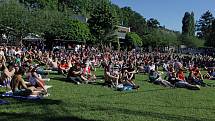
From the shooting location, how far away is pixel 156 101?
16203 millimetres

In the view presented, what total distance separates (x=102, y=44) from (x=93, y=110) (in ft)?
233

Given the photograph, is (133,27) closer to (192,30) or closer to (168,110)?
(192,30)

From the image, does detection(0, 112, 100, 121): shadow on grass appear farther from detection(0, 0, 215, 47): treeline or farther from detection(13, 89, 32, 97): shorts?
detection(0, 0, 215, 47): treeline

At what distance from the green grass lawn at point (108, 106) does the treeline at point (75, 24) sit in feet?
146

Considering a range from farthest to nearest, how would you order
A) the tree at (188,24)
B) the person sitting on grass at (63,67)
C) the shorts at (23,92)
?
the tree at (188,24)
the person sitting on grass at (63,67)
the shorts at (23,92)

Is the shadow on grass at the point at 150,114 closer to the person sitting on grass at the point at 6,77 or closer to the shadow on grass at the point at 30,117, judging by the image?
Result: the shadow on grass at the point at 30,117

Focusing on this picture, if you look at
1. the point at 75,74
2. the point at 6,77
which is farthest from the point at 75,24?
the point at 6,77

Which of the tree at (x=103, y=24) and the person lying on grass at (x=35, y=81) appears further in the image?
the tree at (x=103, y=24)

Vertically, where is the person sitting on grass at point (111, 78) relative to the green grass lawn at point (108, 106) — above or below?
above

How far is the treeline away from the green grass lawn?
1758 inches

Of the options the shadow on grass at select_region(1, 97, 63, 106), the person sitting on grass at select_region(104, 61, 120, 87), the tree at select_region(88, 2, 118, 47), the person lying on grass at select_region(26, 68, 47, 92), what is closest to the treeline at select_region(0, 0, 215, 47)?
the tree at select_region(88, 2, 118, 47)

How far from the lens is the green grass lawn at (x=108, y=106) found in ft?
39.4

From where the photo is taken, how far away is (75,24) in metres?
80.0

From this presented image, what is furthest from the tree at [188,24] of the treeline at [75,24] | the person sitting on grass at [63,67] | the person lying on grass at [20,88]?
the person lying on grass at [20,88]
